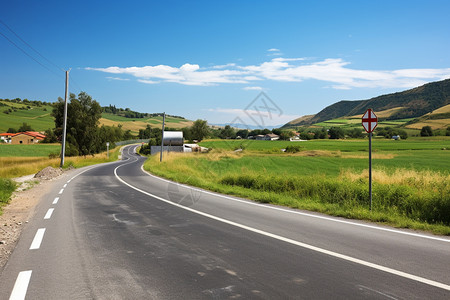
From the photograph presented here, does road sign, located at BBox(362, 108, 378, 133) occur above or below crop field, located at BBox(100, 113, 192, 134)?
below

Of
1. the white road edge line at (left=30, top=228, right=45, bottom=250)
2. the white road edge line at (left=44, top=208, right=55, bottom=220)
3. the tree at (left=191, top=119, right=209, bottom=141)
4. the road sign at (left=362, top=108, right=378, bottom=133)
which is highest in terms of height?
the tree at (left=191, top=119, right=209, bottom=141)

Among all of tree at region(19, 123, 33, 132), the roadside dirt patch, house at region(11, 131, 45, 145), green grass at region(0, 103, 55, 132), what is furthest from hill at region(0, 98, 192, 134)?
the roadside dirt patch

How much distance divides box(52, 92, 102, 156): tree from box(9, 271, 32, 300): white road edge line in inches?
2411

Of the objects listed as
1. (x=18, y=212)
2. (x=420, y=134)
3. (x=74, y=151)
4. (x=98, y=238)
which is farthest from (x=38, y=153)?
(x=420, y=134)

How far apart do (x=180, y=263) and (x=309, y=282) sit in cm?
194

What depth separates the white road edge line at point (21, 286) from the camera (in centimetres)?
365

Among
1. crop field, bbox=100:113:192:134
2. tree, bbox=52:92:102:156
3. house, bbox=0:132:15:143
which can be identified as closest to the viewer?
tree, bbox=52:92:102:156

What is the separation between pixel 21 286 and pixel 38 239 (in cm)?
259

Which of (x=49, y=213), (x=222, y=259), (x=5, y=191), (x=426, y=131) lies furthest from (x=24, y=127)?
(x=222, y=259)

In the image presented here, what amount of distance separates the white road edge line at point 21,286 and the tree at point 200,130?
286ft

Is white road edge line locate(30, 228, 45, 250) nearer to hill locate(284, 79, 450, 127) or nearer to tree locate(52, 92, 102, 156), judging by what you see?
tree locate(52, 92, 102, 156)

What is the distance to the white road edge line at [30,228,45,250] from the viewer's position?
5727mm

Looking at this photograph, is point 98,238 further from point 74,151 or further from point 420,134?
point 420,134

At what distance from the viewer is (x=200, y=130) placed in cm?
9812
